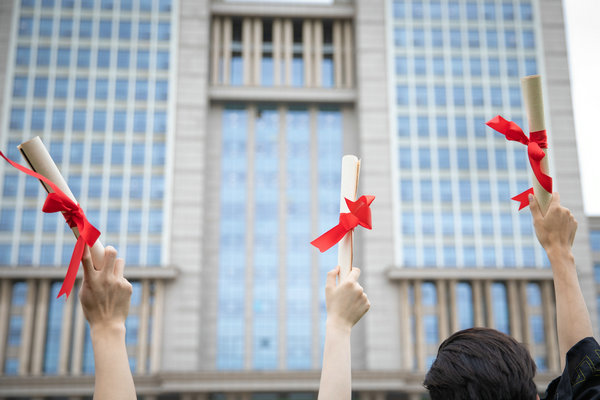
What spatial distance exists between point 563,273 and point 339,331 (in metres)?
0.94

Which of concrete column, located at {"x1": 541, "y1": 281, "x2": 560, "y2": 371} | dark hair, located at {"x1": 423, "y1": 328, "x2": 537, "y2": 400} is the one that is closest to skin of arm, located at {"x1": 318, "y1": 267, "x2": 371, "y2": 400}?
dark hair, located at {"x1": 423, "y1": 328, "x2": 537, "y2": 400}

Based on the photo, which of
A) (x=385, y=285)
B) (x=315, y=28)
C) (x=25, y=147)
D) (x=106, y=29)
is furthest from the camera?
(x=315, y=28)

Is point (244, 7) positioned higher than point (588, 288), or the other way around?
point (244, 7)

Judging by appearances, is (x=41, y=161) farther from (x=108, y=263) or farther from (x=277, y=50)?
(x=277, y=50)

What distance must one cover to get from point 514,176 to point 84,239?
3632cm

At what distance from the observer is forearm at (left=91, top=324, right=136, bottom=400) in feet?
6.49

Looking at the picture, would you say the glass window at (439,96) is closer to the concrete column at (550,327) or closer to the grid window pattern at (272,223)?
the grid window pattern at (272,223)

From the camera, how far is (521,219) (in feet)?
116

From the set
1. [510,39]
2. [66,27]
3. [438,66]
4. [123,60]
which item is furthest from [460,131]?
[66,27]

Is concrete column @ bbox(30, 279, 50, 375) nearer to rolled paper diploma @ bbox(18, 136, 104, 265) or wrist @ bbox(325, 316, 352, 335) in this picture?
rolled paper diploma @ bbox(18, 136, 104, 265)

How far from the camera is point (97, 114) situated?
36.0 metres

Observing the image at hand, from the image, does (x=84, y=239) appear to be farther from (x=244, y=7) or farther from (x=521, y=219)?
(x=244, y=7)

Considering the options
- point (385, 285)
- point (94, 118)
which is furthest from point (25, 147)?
point (94, 118)

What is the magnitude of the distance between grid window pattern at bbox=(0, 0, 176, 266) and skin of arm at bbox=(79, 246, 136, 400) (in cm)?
3290
